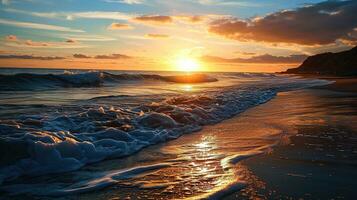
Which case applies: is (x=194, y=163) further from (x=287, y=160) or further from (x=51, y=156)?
(x=51, y=156)

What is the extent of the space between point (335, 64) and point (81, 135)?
Answer: 83.7 meters

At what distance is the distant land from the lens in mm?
68600

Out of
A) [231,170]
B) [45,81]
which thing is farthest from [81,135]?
[45,81]

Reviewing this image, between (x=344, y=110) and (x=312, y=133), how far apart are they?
12.3 feet

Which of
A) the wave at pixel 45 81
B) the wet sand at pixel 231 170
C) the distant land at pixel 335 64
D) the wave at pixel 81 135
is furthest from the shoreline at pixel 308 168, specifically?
the distant land at pixel 335 64

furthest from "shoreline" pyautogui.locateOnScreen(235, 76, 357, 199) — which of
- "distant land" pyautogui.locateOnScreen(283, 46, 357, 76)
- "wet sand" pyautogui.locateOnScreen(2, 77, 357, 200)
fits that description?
"distant land" pyautogui.locateOnScreen(283, 46, 357, 76)

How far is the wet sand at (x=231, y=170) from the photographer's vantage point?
3.07 m

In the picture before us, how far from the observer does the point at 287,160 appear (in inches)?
165

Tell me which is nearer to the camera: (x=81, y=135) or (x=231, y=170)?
(x=231, y=170)

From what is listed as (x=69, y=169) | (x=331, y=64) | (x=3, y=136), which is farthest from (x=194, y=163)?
(x=331, y=64)

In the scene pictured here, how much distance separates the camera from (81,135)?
525 cm

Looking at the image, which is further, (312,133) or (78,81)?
(78,81)

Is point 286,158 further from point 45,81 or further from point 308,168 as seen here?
point 45,81

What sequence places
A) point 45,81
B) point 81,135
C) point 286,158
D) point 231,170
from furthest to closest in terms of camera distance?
point 45,81, point 81,135, point 286,158, point 231,170
